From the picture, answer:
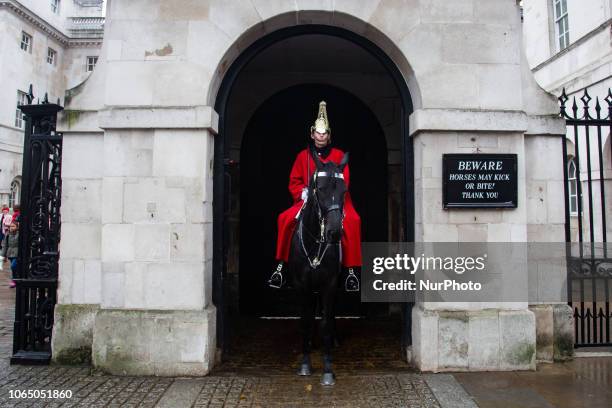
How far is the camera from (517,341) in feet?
16.7

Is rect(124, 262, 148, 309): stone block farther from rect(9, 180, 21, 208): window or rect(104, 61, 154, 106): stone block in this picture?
rect(9, 180, 21, 208): window

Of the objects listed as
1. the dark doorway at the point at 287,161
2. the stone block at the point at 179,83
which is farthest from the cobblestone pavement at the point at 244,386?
the stone block at the point at 179,83

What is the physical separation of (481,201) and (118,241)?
14.3 feet

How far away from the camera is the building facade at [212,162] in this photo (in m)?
5.09

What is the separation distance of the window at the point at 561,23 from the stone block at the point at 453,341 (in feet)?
50.6

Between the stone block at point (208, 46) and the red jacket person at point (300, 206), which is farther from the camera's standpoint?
the red jacket person at point (300, 206)

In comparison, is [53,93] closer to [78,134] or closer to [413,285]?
[78,134]

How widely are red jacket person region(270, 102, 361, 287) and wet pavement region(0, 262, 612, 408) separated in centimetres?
119

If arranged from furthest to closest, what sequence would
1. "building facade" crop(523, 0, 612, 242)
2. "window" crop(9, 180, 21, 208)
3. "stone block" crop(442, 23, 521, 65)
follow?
"window" crop(9, 180, 21, 208), "building facade" crop(523, 0, 612, 242), "stone block" crop(442, 23, 521, 65)

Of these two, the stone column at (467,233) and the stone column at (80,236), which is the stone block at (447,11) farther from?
the stone column at (80,236)

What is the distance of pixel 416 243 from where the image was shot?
5484 millimetres

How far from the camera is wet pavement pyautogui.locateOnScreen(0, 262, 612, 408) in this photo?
167 inches

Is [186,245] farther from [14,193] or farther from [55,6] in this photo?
[55,6]

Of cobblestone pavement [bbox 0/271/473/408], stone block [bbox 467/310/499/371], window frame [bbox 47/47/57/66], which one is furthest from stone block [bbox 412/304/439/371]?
window frame [bbox 47/47/57/66]
